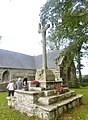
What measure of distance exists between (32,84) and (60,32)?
11.9 feet

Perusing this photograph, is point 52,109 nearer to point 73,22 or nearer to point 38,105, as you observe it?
point 38,105

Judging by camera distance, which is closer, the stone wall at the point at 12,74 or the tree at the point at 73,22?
the tree at the point at 73,22

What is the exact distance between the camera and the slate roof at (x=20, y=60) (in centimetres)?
2687

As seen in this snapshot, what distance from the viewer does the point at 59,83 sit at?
36.6ft

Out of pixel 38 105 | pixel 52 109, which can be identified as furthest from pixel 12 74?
pixel 52 109

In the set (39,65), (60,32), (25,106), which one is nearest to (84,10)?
(60,32)

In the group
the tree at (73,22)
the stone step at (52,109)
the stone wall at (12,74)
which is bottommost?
the stone step at (52,109)

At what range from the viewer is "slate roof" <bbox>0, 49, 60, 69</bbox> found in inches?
1058

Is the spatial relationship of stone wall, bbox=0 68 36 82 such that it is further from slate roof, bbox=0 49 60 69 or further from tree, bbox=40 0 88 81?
tree, bbox=40 0 88 81

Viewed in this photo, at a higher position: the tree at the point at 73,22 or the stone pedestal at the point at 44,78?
the tree at the point at 73,22

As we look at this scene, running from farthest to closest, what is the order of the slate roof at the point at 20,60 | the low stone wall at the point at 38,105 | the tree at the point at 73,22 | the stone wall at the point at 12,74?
the slate roof at the point at 20,60, the stone wall at the point at 12,74, the tree at the point at 73,22, the low stone wall at the point at 38,105

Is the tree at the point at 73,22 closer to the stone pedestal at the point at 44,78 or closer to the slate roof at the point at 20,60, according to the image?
the stone pedestal at the point at 44,78

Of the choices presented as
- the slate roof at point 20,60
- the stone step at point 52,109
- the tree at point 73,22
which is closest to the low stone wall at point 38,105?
the stone step at point 52,109

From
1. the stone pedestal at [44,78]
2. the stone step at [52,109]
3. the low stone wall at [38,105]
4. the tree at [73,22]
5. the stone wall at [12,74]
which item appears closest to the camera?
the stone step at [52,109]
